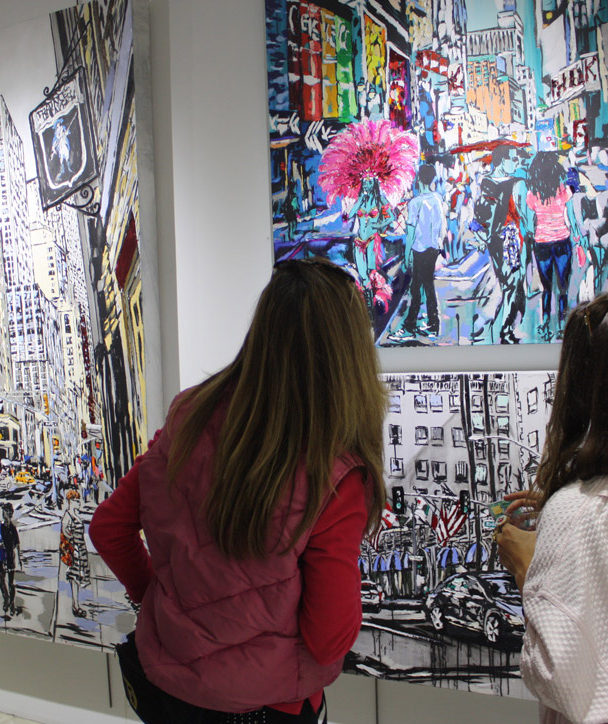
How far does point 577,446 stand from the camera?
1.23 metres

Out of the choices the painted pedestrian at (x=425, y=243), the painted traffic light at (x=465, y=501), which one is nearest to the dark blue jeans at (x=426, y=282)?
the painted pedestrian at (x=425, y=243)

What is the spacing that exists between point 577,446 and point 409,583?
1.10 m

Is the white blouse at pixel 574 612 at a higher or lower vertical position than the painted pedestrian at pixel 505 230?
lower

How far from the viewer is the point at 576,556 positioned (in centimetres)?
105

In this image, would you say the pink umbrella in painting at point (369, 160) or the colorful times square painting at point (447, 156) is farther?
the pink umbrella in painting at point (369, 160)

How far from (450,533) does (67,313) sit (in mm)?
1543

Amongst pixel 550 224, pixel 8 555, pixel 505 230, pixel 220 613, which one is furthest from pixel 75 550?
pixel 550 224

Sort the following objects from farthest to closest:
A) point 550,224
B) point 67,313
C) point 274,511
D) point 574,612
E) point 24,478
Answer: point 24,478
point 67,313
point 550,224
point 274,511
point 574,612

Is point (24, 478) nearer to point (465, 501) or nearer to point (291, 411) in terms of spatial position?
point (465, 501)

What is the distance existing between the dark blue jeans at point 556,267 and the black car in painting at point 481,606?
0.81 meters

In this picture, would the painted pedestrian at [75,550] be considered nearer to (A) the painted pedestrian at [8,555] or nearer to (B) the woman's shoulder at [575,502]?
(A) the painted pedestrian at [8,555]

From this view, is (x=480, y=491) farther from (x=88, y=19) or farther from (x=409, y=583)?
(x=88, y=19)

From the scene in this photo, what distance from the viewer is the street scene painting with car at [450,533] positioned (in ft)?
6.72

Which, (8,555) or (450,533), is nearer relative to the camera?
(450,533)
